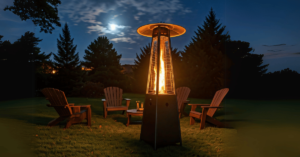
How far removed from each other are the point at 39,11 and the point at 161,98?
34.5 feet

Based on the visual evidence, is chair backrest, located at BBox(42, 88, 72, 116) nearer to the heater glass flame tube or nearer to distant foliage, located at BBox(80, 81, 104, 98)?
the heater glass flame tube

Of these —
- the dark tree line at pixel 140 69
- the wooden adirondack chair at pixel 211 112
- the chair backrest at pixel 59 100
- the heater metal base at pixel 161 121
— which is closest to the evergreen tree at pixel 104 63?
the dark tree line at pixel 140 69

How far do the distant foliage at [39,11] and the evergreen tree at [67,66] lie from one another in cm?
622

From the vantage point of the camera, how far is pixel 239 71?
1412 cm

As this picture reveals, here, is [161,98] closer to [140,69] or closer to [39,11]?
[39,11]

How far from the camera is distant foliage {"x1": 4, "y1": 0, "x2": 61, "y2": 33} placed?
32.5 feet

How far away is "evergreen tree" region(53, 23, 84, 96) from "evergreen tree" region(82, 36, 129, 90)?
3.52 ft

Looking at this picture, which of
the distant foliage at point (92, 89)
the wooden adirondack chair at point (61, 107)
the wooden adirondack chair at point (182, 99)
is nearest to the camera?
the wooden adirondack chair at point (61, 107)

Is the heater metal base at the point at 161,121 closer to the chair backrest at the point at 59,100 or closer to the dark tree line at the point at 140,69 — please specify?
the chair backrest at the point at 59,100

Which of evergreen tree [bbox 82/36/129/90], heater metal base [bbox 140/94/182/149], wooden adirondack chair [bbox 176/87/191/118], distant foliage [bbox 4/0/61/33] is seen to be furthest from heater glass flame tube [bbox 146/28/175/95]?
evergreen tree [bbox 82/36/129/90]

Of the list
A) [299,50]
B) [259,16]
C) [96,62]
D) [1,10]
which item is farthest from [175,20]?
[96,62]

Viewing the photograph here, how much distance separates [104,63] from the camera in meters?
18.0

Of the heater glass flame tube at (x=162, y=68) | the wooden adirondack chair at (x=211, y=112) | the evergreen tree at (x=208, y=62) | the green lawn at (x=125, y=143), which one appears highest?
the evergreen tree at (x=208, y=62)

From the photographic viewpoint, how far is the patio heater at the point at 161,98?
108 inches
